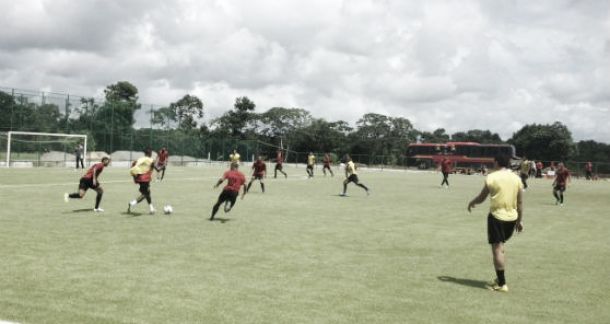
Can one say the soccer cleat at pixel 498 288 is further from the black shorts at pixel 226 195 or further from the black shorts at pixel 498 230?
the black shorts at pixel 226 195

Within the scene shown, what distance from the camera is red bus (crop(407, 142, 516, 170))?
225 ft

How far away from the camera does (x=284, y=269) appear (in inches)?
318

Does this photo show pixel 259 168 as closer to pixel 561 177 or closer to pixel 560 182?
pixel 560 182

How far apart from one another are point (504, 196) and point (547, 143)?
381 ft

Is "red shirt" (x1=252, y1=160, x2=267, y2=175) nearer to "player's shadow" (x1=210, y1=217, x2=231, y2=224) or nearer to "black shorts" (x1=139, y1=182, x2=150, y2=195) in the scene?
"black shorts" (x1=139, y1=182, x2=150, y2=195)

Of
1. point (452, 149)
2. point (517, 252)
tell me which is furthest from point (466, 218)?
point (452, 149)

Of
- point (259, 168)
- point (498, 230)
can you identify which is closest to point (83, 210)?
point (259, 168)

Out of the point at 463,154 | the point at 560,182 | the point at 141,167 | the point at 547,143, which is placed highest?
the point at 547,143

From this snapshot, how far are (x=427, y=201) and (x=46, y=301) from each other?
17803 mm

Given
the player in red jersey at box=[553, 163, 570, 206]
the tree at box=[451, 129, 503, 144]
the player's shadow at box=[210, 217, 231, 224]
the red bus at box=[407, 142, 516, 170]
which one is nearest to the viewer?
the player's shadow at box=[210, 217, 231, 224]

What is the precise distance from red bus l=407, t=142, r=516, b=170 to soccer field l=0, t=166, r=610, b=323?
55.5 meters

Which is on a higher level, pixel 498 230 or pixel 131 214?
pixel 498 230

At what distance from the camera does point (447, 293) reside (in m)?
6.95

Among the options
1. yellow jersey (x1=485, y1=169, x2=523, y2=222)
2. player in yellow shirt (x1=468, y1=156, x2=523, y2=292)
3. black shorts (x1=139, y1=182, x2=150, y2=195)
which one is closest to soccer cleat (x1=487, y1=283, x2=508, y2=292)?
player in yellow shirt (x1=468, y1=156, x2=523, y2=292)
